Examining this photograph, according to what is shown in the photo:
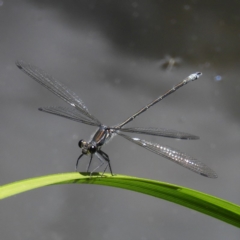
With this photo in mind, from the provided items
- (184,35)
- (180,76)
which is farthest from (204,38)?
(180,76)

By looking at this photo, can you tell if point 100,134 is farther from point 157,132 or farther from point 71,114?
point 157,132

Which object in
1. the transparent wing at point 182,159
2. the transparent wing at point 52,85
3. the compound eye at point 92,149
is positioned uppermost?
the transparent wing at point 52,85

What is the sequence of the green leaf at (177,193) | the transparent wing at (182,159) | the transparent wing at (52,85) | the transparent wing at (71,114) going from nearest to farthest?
the green leaf at (177,193) → the transparent wing at (182,159) → the transparent wing at (71,114) → the transparent wing at (52,85)

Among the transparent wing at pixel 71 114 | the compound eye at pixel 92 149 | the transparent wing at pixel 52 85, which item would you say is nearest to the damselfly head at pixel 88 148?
the compound eye at pixel 92 149

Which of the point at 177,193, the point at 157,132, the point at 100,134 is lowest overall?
the point at 177,193

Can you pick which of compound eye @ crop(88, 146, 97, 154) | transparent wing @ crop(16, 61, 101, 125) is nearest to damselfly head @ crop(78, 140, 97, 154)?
compound eye @ crop(88, 146, 97, 154)

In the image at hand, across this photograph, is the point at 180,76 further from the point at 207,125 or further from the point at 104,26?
the point at 104,26

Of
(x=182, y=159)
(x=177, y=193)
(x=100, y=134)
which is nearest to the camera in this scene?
(x=177, y=193)

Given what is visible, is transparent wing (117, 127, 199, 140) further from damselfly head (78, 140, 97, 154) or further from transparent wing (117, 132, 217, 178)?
damselfly head (78, 140, 97, 154)

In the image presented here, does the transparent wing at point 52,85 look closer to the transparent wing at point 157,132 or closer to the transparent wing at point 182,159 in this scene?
the transparent wing at point 157,132

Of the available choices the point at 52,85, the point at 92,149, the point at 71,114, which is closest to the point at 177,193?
the point at 92,149

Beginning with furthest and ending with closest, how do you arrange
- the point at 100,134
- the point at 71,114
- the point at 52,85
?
the point at 52,85, the point at 71,114, the point at 100,134

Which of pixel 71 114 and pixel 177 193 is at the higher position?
pixel 71 114
